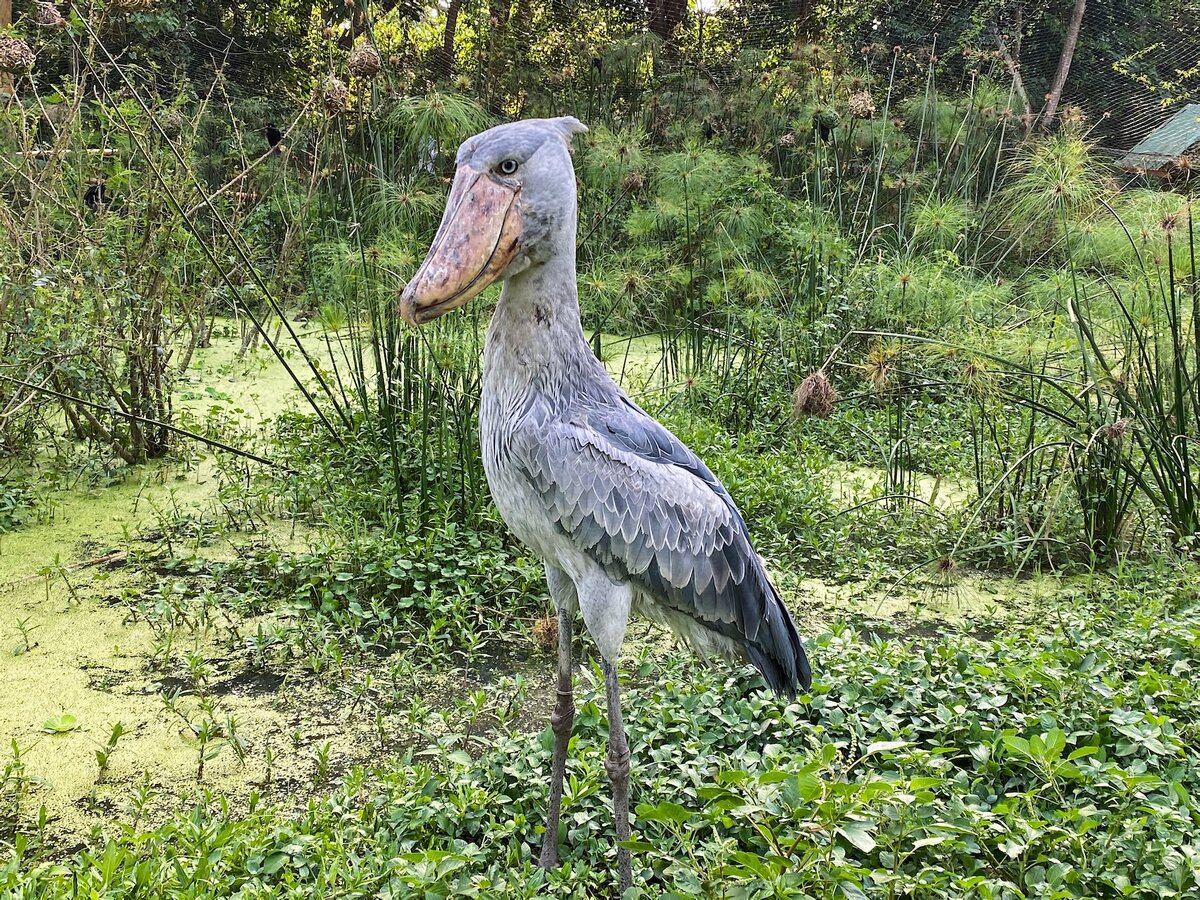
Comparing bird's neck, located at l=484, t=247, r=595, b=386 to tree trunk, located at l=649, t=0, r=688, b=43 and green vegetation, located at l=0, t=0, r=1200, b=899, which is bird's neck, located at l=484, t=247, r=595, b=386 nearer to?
green vegetation, located at l=0, t=0, r=1200, b=899

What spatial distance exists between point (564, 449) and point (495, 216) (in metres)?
0.43

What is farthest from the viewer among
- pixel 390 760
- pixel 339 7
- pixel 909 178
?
pixel 339 7

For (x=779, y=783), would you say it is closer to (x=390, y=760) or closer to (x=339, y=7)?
(x=390, y=760)

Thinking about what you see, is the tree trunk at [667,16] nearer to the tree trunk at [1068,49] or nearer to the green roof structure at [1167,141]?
the tree trunk at [1068,49]

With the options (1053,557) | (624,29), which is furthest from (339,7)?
(1053,557)

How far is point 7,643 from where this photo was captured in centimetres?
265

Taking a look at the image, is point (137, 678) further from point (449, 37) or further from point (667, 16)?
point (667, 16)

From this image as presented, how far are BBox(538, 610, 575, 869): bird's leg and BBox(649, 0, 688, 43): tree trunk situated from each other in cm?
719

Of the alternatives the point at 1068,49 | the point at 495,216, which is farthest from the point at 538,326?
the point at 1068,49

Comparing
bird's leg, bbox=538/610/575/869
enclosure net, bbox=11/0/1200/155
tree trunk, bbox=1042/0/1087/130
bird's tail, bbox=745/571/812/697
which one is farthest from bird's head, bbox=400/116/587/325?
tree trunk, bbox=1042/0/1087/130

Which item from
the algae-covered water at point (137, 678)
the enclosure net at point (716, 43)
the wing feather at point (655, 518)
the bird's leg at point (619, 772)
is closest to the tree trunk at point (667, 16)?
the enclosure net at point (716, 43)

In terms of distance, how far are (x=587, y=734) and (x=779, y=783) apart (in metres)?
0.71

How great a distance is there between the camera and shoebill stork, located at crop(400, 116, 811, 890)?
1584 mm

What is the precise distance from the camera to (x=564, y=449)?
1671 mm
